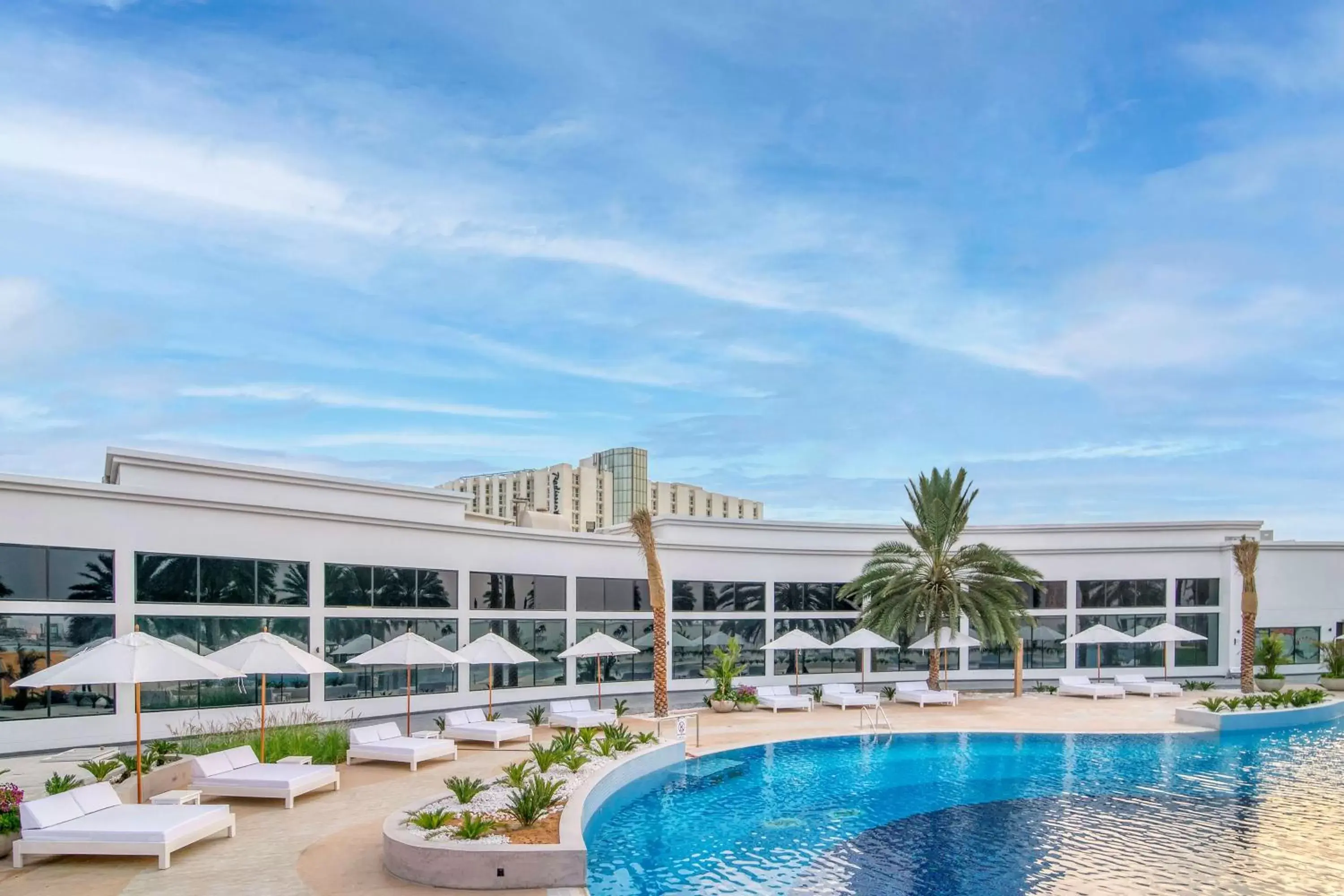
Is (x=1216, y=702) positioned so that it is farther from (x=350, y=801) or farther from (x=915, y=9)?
(x=350, y=801)

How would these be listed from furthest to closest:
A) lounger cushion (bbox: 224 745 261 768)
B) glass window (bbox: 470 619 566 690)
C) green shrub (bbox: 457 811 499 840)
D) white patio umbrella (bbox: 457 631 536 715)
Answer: glass window (bbox: 470 619 566 690) < white patio umbrella (bbox: 457 631 536 715) < lounger cushion (bbox: 224 745 261 768) < green shrub (bbox: 457 811 499 840)

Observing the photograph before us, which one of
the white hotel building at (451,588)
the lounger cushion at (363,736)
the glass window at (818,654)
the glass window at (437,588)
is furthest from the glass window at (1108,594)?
the lounger cushion at (363,736)

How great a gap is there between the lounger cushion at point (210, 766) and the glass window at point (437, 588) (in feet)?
40.1

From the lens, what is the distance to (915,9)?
20.8 m

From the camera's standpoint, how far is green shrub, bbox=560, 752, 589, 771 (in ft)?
55.4

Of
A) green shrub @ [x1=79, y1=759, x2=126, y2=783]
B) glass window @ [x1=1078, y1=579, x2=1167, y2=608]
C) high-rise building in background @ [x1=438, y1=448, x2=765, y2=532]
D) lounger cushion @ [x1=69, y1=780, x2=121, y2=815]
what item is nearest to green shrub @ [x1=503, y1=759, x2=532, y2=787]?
lounger cushion @ [x1=69, y1=780, x2=121, y2=815]

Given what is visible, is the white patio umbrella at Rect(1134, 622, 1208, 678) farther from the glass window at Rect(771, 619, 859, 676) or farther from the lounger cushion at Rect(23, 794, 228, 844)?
the lounger cushion at Rect(23, 794, 228, 844)

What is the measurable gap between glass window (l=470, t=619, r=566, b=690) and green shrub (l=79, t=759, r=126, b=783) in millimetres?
13390

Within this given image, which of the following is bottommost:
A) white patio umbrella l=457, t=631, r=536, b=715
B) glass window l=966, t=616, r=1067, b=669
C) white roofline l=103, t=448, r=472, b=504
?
glass window l=966, t=616, r=1067, b=669

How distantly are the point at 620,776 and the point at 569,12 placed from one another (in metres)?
15.6

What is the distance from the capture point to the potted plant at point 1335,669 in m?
33.3

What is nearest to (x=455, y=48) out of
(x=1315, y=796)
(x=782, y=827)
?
(x=782, y=827)

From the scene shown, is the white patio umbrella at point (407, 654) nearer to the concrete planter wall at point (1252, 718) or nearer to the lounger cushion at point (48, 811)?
the lounger cushion at point (48, 811)

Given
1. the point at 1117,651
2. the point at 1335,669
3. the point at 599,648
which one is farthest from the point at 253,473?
the point at 1335,669
